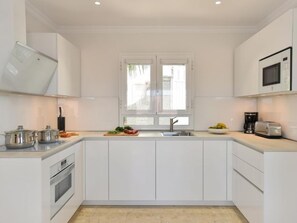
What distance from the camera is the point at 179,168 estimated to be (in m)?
Answer: 2.89

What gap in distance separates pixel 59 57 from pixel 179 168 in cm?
197

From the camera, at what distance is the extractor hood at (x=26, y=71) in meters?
2.02

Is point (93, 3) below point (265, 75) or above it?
above

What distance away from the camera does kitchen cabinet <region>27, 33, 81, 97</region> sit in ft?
8.94

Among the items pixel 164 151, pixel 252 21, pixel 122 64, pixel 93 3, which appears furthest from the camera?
pixel 122 64

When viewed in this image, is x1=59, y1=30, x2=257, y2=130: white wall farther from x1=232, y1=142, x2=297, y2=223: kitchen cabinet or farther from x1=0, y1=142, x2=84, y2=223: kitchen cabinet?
x1=0, y1=142, x2=84, y2=223: kitchen cabinet

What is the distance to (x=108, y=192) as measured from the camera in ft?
9.54

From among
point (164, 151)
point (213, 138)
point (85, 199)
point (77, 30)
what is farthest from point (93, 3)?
point (85, 199)

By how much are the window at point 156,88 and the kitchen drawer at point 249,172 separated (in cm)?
99

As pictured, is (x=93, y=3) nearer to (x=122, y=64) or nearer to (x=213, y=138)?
(x=122, y=64)

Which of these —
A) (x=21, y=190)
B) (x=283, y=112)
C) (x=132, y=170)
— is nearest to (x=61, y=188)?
(x=21, y=190)

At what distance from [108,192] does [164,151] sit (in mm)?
859

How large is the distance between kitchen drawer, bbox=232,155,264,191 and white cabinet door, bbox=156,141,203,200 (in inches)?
16.8

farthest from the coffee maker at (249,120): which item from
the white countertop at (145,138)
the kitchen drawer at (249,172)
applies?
the kitchen drawer at (249,172)
